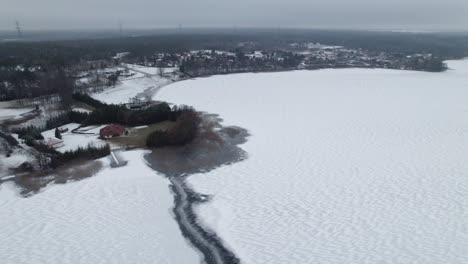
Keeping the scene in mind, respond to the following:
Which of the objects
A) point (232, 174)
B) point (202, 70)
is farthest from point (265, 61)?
point (232, 174)

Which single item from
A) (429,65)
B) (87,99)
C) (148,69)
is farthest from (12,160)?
(429,65)

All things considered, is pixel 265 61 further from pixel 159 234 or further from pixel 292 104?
pixel 159 234

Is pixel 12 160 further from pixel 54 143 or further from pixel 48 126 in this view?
pixel 48 126

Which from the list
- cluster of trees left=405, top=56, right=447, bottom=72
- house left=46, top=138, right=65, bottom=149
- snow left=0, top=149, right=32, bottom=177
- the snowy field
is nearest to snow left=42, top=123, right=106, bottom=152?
house left=46, top=138, right=65, bottom=149

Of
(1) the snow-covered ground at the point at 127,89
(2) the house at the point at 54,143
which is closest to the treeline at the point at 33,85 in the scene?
(1) the snow-covered ground at the point at 127,89

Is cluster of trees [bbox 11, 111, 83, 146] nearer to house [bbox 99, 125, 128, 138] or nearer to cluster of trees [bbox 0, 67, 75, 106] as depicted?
house [bbox 99, 125, 128, 138]

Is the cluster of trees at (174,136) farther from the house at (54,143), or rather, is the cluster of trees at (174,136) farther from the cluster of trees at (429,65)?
the cluster of trees at (429,65)
